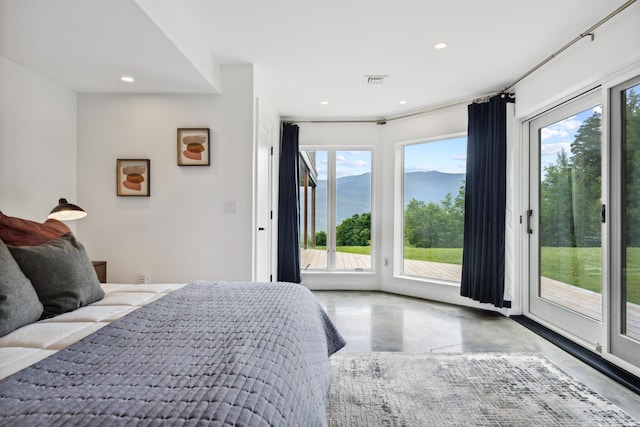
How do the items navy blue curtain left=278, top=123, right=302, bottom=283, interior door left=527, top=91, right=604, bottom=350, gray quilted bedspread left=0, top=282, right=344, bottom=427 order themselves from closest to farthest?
gray quilted bedspread left=0, top=282, right=344, bottom=427
interior door left=527, top=91, right=604, bottom=350
navy blue curtain left=278, top=123, right=302, bottom=283

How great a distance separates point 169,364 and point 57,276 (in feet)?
3.34

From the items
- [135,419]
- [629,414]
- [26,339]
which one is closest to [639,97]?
[629,414]

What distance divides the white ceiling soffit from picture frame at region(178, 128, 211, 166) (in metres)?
0.38

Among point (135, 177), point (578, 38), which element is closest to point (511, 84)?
point (578, 38)

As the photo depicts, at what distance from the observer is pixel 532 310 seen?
3.43 meters

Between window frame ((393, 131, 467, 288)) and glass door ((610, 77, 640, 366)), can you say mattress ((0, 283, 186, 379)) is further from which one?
window frame ((393, 131, 467, 288))

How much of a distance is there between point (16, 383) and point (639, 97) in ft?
11.2

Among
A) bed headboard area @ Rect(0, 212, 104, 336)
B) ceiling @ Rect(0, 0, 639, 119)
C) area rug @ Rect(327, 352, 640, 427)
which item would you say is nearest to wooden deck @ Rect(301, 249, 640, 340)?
area rug @ Rect(327, 352, 640, 427)

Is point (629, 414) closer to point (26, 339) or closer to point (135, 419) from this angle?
point (135, 419)

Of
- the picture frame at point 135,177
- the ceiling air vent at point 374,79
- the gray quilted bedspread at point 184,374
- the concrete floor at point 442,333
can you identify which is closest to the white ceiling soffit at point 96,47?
the picture frame at point 135,177

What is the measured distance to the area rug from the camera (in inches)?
68.1

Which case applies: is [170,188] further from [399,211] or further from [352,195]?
[399,211]

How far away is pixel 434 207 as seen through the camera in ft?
14.4

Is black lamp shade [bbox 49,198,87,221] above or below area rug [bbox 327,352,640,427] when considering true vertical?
above
